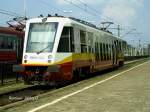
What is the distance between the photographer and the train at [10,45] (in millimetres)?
27312

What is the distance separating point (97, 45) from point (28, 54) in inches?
336

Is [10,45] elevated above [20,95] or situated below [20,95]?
above

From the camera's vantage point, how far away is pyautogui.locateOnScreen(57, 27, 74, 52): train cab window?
1971 cm

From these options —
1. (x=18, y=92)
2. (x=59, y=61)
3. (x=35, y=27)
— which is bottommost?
(x=18, y=92)

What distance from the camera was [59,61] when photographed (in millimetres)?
A: 19297

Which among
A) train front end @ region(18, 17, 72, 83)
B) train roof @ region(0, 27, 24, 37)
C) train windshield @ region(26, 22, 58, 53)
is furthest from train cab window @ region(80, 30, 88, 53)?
train roof @ region(0, 27, 24, 37)

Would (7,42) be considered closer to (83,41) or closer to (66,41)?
(83,41)

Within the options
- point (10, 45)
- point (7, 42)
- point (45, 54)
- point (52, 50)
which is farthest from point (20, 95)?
point (10, 45)

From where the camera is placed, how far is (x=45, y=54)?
19.3 meters

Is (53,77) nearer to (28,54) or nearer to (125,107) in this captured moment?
(28,54)

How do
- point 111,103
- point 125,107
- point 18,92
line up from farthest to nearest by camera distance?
1. point 18,92
2. point 111,103
3. point 125,107

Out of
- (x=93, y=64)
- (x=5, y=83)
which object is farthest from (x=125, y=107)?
(x=93, y=64)

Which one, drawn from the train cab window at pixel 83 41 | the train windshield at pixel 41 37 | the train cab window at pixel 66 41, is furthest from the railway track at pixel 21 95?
the train cab window at pixel 83 41

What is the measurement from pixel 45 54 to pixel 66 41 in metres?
1.34
